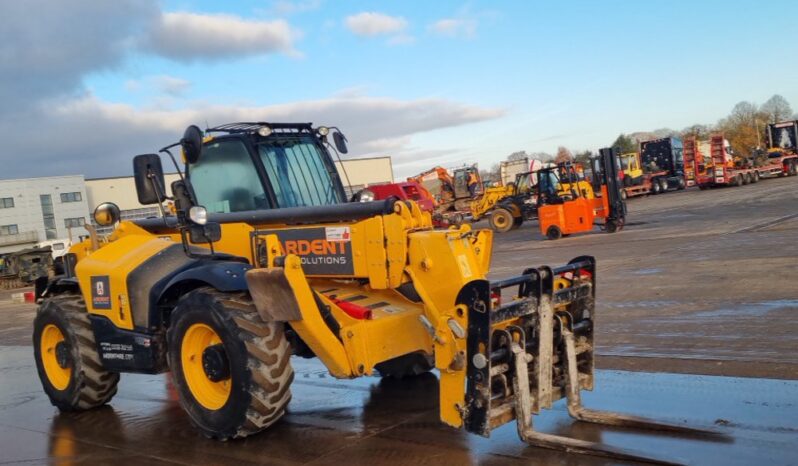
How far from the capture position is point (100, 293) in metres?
6.62

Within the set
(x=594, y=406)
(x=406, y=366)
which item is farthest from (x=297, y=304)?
Answer: (x=594, y=406)

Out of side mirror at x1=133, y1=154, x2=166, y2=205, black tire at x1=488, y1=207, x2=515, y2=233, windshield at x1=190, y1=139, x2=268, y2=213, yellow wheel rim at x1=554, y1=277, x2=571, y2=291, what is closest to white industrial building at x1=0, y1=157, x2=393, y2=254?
black tire at x1=488, y1=207, x2=515, y2=233

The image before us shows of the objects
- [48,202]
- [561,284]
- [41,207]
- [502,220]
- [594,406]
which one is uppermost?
[48,202]

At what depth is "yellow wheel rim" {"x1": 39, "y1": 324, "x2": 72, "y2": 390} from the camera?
7.27 meters

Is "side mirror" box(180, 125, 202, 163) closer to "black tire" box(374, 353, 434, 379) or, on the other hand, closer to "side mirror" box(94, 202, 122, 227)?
"side mirror" box(94, 202, 122, 227)

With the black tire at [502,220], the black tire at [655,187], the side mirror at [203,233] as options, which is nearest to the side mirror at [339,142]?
the side mirror at [203,233]

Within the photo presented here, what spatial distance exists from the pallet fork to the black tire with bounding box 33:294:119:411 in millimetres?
4072

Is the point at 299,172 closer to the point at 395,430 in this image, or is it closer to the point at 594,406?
the point at 395,430

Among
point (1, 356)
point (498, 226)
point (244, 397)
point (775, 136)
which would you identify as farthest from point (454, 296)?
point (775, 136)

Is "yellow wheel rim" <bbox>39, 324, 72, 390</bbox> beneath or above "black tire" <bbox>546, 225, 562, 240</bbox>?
above

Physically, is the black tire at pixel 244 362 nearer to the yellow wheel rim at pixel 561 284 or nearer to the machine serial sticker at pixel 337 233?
the machine serial sticker at pixel 337 233

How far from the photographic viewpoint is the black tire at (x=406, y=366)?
6938 millimetres

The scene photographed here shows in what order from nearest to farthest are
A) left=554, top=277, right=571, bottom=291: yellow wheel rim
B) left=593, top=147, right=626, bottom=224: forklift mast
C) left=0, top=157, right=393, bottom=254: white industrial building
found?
left=554, top=277, right=571, bottom=291: yellow wheel rim < left=593, top=147, right=626, bottom=224: forklift mast < left=0, top=157, right=393, bottom=254: white industrial building

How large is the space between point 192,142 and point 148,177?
47cm
